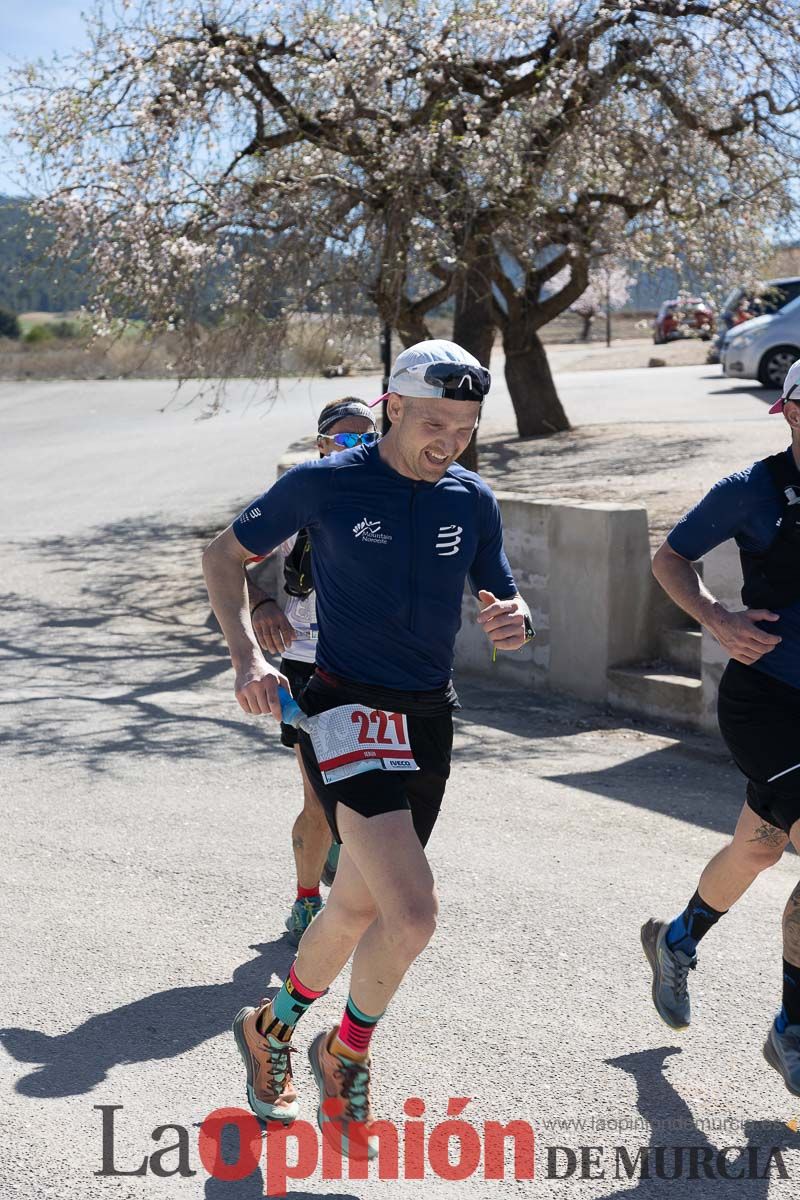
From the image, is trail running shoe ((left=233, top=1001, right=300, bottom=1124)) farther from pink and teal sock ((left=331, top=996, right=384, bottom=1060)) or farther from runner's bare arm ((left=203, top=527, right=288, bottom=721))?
runner's bare arm ((left=203, top=527, right=288, bottom=721))

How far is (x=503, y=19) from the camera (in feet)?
39.0

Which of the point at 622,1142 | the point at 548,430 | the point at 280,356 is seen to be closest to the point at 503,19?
the point at 280,356

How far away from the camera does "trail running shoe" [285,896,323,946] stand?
15.6 ft

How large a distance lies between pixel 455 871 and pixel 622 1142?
6.93 ft

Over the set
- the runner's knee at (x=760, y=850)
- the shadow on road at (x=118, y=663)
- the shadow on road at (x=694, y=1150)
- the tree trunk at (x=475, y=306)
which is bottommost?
the shadow on road at (x=118, y=663)

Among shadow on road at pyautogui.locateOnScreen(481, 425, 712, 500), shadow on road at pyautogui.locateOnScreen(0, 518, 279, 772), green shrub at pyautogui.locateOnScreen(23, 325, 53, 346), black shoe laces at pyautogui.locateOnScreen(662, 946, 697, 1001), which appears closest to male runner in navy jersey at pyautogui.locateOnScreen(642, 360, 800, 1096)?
black shoe laces at pyautogui.locateOnScreen(662, 946, 697, 1001)

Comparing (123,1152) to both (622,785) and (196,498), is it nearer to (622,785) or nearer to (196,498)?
(622,785)

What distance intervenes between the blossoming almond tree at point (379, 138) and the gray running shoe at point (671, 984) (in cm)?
797

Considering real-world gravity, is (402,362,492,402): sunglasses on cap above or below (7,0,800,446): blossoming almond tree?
below

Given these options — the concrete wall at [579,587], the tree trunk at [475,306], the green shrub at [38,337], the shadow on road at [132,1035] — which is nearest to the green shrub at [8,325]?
the green shrub at [38,337]

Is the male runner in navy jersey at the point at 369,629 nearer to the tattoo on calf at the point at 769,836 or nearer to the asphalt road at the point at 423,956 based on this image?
the asphalt road at the point at 423,956

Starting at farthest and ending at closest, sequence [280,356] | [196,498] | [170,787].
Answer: [196,498] → [280,356] → [170,787]

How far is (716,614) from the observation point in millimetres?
3709

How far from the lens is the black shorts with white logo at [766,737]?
3.65 metres
